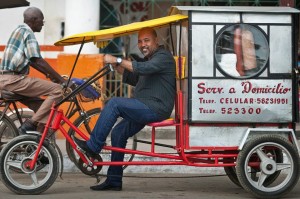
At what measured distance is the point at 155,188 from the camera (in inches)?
334

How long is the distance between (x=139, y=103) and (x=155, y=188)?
1111 millimetres

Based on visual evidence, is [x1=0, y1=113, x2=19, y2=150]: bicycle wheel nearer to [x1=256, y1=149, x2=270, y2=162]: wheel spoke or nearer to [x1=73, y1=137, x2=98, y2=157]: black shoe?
[x1=73, y1=137, x2=98, y2=157]: black shoe

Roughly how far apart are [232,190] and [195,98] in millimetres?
1301

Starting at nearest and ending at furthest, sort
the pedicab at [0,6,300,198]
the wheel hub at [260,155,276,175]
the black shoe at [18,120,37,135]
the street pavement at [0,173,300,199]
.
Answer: the pedicab at [0,6,300,198]
the wheel hub at [260,155,276,175]
the street pavement at [0,173,300,199]
the black shoe at [18,120,37,135]

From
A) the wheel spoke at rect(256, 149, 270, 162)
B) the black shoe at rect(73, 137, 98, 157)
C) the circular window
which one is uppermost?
the circular window

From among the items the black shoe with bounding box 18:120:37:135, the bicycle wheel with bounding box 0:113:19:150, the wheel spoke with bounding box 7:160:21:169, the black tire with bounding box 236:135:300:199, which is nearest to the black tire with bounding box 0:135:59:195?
the wheel spoke with bounding box 7:160:21:169

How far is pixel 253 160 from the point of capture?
7.88m

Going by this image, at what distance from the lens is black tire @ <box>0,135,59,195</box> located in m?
7.70

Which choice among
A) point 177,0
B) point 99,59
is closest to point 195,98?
point 99,59

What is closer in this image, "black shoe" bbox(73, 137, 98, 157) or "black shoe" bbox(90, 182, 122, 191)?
"black shoe" bbox(73, 137, 98, 157)

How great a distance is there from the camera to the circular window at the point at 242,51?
764 centimetres

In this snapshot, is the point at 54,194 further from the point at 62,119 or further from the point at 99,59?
the point at 99,59

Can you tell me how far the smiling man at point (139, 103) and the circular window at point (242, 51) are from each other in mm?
522

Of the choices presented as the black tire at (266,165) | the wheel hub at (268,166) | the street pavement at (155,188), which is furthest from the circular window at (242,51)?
the street pavement at (155,188)
